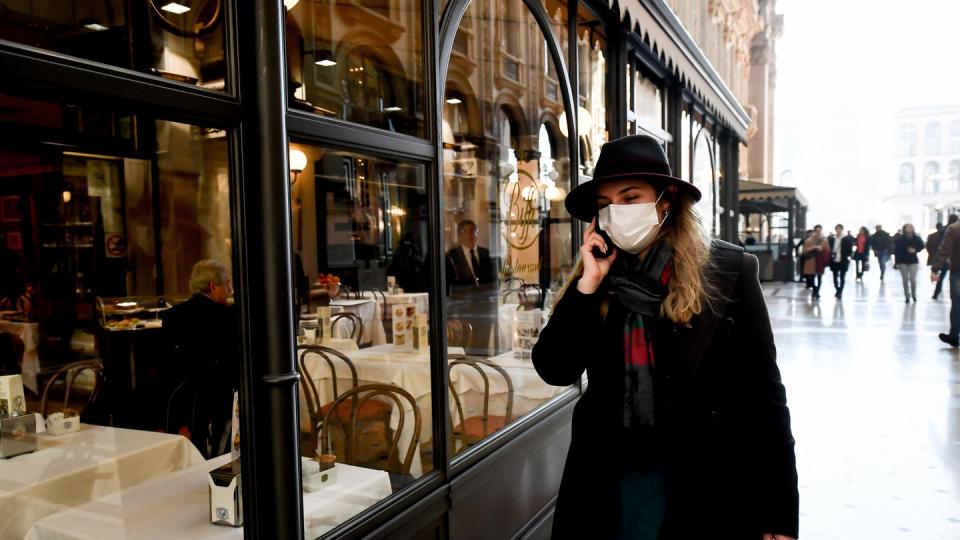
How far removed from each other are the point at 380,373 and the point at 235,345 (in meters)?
2.18

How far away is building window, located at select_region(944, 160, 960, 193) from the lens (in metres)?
75.9

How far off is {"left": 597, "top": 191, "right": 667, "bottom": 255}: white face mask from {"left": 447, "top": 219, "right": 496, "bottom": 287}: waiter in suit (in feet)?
5.28

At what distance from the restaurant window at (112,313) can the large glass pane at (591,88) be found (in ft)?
9.92

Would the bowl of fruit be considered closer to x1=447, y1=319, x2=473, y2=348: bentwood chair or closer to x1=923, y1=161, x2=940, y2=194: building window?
x1=447, y1=319, x2=473, y2=348: bentwood chair

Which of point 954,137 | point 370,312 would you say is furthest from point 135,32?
point 954,137

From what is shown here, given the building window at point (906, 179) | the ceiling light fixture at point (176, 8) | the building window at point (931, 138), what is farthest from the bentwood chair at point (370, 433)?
the building window at point (931, 138)

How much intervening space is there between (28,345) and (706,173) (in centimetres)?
1092

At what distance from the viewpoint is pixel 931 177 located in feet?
259

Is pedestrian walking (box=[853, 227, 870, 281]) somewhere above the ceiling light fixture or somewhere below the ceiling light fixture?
below

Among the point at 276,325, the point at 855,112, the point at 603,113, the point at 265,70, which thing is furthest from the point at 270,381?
the point at 855,112

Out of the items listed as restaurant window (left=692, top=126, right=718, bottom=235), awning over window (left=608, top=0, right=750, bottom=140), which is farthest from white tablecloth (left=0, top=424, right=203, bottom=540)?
restaurant window (left=692, top=126, right=718, bottom=235)

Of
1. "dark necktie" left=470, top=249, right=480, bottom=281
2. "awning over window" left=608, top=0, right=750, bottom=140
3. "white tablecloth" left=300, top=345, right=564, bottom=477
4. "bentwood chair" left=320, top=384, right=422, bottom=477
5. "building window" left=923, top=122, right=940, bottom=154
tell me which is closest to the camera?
"bentwood chair" left=320, top=384, right=422, bottom=477

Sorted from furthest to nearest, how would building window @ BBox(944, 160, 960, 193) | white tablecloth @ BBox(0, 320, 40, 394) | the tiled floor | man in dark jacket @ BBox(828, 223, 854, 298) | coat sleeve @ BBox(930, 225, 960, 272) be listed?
building window @ BBox(944, 160, 960, 193) → man in dark jacket @ BBox(828, 223, 854, 298) → coat sleeve @ BBox(930, 225, 960, 272) → white tablecloth @ BBox(0, 320, 40, 394) → the tiled floor

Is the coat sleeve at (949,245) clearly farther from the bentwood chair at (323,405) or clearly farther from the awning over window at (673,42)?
the bentwood chair at (323,405)
